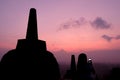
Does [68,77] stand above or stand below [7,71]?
below

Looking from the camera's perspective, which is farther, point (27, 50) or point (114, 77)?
point (114, 77)

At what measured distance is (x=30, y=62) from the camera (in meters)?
6.22

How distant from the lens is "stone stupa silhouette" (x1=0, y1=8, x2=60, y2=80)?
617cm

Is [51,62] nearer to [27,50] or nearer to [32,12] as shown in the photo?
[27,50]

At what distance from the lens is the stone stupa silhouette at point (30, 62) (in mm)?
6172

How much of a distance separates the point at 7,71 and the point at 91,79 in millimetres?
2836

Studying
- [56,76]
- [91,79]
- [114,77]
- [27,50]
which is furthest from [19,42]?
[114,77]

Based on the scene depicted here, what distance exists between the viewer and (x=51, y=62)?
655cm

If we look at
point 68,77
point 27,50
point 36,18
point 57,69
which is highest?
point 36,18

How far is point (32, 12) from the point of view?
24.3ft

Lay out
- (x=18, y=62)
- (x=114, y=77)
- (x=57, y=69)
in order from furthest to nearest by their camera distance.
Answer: (x=114, y=77) → (x=57, y=69) → (x=18, y=62)

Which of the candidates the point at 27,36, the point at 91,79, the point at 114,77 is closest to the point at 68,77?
the point at 114,77

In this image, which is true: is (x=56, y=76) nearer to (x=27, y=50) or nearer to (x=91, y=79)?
(x=27, y=50)

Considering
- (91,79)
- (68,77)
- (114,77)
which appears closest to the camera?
(91,79)
